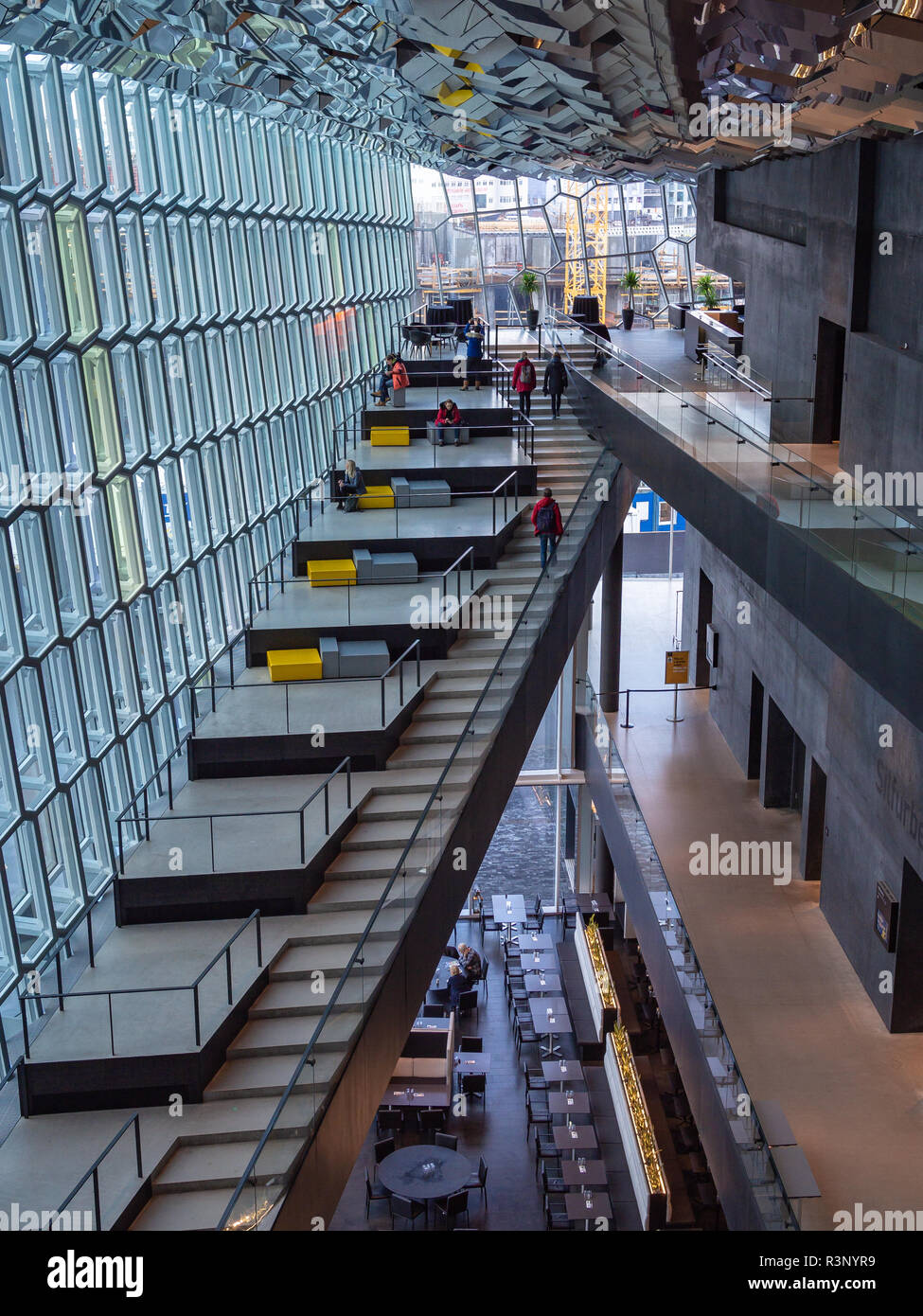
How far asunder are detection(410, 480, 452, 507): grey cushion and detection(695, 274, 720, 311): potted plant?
66.9 feet

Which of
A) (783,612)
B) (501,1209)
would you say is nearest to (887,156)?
(783,612)

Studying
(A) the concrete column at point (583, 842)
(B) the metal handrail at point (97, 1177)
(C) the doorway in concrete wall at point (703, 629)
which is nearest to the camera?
(B) the metal handrail at point (97, 1177)

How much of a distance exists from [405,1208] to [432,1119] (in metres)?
3.32

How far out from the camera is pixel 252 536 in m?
21.7

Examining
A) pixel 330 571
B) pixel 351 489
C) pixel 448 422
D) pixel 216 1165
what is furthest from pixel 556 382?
pixel 216 1165

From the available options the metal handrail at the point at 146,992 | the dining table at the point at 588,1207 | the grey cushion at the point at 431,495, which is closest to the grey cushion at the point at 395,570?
the grey cushion at the point at 431,495

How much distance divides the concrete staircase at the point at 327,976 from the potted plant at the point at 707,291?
26.5m

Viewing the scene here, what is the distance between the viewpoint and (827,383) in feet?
68.8

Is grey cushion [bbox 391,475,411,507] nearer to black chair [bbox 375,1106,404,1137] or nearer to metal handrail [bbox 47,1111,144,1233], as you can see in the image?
black chair [bbox 375,1106,404,1137]

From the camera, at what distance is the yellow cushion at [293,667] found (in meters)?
17.4

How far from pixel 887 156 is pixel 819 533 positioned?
5807mm

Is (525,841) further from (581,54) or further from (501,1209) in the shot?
(581,54)

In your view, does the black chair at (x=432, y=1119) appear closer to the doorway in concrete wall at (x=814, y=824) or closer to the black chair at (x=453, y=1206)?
the black chair at (x=453, y=1206)

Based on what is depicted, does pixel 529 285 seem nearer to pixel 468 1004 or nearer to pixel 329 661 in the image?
pixel 468 1004
